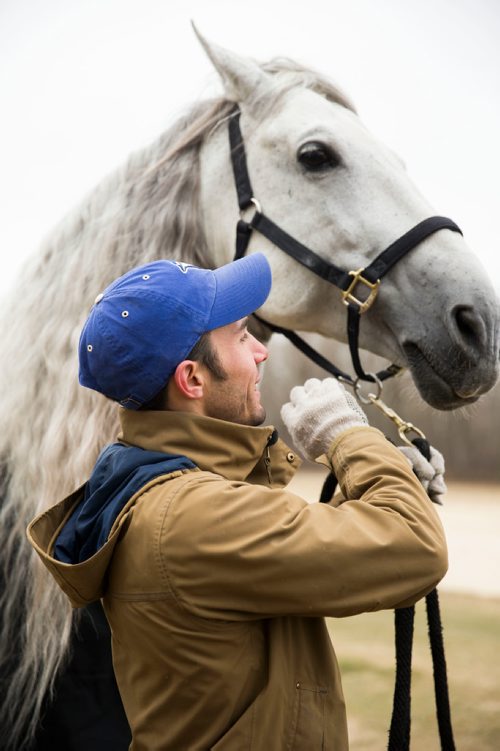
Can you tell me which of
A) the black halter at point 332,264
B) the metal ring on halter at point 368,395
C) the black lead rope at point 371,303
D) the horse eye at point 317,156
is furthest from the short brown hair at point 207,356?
the horse eye at point 317,156

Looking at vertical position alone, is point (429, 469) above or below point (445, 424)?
above

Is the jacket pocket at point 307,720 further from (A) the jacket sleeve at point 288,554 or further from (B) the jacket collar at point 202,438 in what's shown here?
(B) the jacket collar at point 202,438

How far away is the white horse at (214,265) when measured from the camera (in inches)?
63.7

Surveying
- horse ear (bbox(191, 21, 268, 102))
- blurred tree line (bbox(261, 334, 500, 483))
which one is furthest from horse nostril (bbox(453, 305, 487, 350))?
blurred tree line (bbox(261, 334, 500, 483))

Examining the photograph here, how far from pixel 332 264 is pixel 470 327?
380 millimetres

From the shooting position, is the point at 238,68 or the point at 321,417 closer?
the point at 321,417

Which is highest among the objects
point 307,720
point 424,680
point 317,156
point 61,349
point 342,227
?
point 317,156

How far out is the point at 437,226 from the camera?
1633 mm

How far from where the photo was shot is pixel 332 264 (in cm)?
171

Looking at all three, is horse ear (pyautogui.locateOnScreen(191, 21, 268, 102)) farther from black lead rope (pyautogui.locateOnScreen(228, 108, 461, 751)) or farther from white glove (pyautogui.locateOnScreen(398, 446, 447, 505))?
white glove (pyautogui.locateOnScreen(398, 446, 447, 505))

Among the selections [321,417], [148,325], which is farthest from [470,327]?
[148,325]

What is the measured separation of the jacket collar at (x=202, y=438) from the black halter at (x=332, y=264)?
60 centimetres

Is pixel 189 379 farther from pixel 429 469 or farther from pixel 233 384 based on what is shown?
pixel 429 469

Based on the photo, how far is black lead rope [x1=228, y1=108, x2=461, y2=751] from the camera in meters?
1.22
